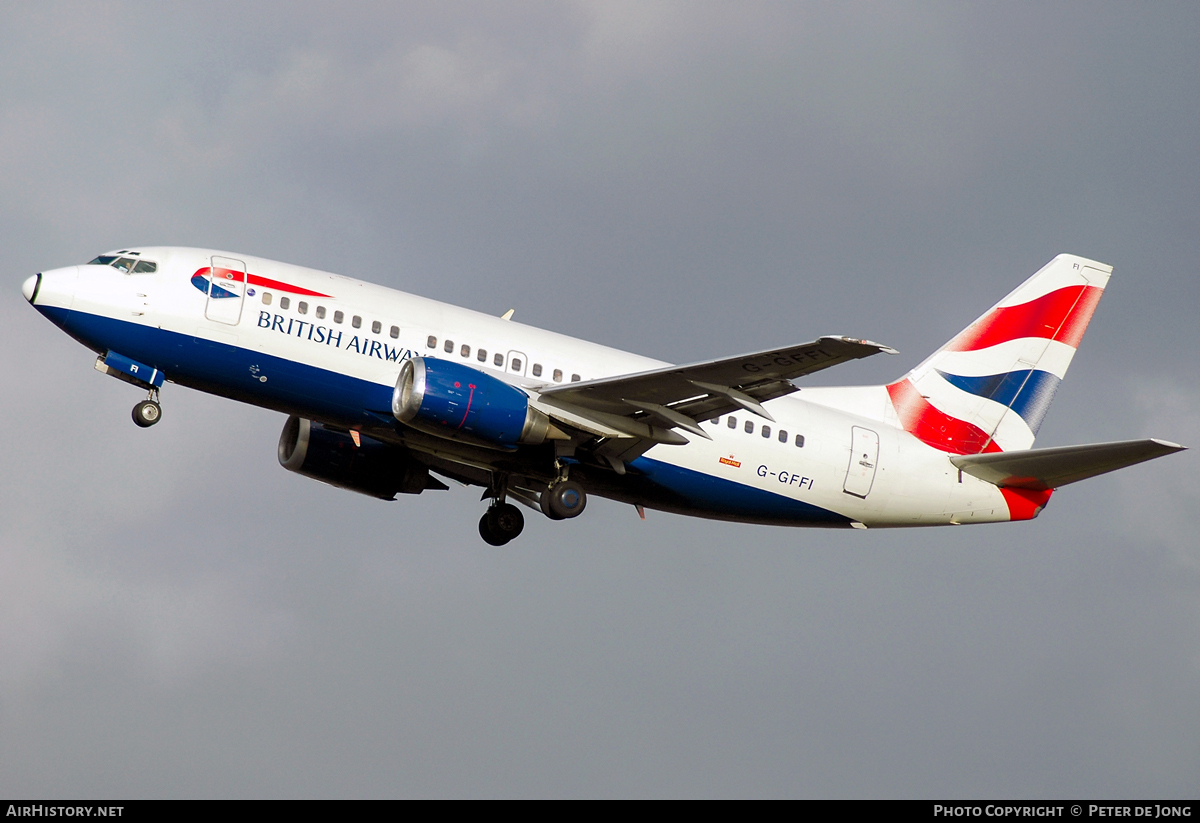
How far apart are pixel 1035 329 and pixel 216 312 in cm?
2209

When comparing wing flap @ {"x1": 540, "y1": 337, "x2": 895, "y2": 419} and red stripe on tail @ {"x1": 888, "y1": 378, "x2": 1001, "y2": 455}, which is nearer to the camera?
wing flap @ {"x1": 540, "y1": 337, "x2": 895, "y2": 419}

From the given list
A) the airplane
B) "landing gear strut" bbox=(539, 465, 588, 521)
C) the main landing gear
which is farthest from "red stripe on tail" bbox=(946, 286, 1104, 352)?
the main landing gear

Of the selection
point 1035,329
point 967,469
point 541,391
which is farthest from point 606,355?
point 1035,329

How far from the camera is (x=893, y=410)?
36.0 m

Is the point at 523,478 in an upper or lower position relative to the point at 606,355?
lower

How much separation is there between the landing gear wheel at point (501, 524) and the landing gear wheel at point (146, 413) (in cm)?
909

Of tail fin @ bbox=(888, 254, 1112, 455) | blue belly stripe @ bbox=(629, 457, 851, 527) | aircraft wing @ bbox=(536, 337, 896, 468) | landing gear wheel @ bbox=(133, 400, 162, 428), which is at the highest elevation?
tail fin @ bbox=(888, 254, 1112, 455)

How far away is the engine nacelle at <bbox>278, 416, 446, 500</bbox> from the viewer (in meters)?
35.0

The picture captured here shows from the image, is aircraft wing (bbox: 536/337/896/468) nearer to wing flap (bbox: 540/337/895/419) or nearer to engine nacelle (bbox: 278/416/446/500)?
wing flap (bbox: 540/337/895/419)

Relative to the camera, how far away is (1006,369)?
37.8m

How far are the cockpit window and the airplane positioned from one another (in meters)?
0.06

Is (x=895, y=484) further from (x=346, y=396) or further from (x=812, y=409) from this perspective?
(x=346, y=396)

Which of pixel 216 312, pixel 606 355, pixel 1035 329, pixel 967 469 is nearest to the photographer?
pixel 216 312

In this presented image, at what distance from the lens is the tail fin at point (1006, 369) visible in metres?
36.3
